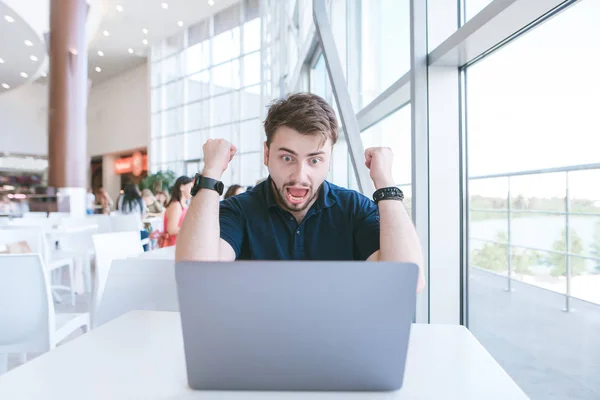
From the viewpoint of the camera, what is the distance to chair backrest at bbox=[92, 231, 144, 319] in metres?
2.06

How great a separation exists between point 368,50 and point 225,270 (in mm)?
3515

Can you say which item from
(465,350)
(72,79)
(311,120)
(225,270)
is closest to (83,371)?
(225,270)

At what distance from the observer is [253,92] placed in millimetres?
10766

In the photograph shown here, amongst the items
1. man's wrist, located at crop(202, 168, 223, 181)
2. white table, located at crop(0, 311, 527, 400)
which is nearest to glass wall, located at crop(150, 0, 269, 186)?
man's wrist, located at crop(202, 168, 223, 181)

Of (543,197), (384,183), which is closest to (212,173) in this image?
(384,183)

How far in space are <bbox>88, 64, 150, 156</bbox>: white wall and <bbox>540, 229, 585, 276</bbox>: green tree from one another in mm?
13918

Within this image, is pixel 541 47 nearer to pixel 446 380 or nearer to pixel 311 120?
pixel 311 120

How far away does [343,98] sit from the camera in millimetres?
2281

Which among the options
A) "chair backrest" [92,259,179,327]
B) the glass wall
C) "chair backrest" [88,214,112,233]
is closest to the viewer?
"chair backrest" [92,259,179,327]

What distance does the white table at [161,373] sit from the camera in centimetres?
65

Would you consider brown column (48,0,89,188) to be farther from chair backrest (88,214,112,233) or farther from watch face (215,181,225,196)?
watch face (215,181,225,196)

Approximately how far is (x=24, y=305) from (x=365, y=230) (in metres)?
1.39

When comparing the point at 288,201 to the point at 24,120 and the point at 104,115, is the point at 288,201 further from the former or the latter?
the point at 104,115

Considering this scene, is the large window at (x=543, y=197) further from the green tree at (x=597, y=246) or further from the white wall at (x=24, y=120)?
the white wall at (x=24, y=120)
